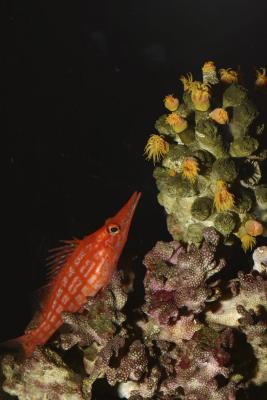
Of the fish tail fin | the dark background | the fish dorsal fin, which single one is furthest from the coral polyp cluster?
the dark background

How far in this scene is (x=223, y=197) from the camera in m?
3.01

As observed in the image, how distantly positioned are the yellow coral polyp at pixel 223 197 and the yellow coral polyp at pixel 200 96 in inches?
25.3

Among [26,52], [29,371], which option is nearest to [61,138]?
[26,52]

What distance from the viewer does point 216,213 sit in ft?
10.6

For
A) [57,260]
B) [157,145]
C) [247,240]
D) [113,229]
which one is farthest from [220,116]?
[57,260]

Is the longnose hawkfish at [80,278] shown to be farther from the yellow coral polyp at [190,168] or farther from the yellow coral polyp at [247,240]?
the yellow coral polyp at [247,240]

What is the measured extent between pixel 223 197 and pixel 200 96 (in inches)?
33.1

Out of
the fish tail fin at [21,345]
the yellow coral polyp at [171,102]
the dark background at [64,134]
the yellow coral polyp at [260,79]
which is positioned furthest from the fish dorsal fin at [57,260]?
the dark background at [64,134]

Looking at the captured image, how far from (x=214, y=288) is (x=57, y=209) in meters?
6.41

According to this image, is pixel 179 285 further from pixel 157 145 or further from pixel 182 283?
pixel 157 145

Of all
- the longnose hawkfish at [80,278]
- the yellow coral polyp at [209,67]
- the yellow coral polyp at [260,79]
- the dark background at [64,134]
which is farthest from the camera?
the dark background at [64,134]

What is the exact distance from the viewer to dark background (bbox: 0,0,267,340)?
798 centimetres

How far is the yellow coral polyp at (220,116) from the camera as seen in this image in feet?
10.2

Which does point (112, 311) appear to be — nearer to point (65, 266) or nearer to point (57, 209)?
point (65, 266)
